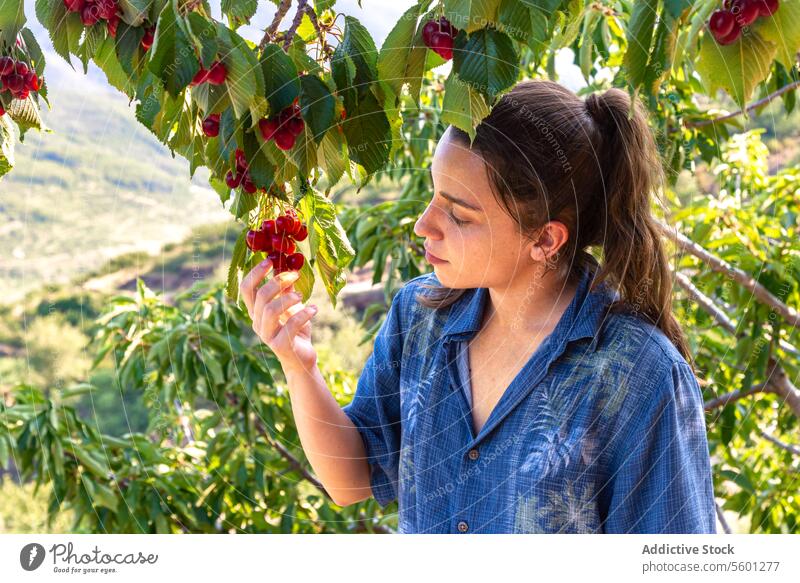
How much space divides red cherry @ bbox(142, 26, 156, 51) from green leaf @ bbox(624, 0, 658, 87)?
0.40 m

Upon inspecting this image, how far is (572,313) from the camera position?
96cm

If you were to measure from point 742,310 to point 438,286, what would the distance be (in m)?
0.78

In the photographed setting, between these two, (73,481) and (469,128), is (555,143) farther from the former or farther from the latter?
→ (73,481)

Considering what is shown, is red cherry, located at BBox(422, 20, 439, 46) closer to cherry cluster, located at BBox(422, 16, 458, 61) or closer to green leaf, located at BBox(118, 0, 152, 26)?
cherry cluster, located at BBox(422, 16, 458, 61)

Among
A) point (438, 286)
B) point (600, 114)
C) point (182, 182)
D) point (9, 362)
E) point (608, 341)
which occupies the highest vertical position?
point (9, 362)

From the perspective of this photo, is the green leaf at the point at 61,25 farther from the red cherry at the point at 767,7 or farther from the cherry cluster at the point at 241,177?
the red cherry at the point at 767,7

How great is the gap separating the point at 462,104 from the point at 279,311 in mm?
318

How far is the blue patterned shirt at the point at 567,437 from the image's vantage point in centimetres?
86

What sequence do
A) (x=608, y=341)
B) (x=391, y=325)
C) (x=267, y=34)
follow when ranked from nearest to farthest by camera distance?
(x=267, y=34) < (x=608, y=341) < (x=391, y=325)

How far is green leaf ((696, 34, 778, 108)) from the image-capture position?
67cm

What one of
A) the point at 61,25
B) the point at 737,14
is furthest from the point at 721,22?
the point at 61,25

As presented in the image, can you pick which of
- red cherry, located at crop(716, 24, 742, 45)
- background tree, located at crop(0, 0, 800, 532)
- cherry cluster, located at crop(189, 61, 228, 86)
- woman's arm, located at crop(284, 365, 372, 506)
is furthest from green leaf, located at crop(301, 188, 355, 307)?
red cherry, located at crop(716, 24, 742, 45)
